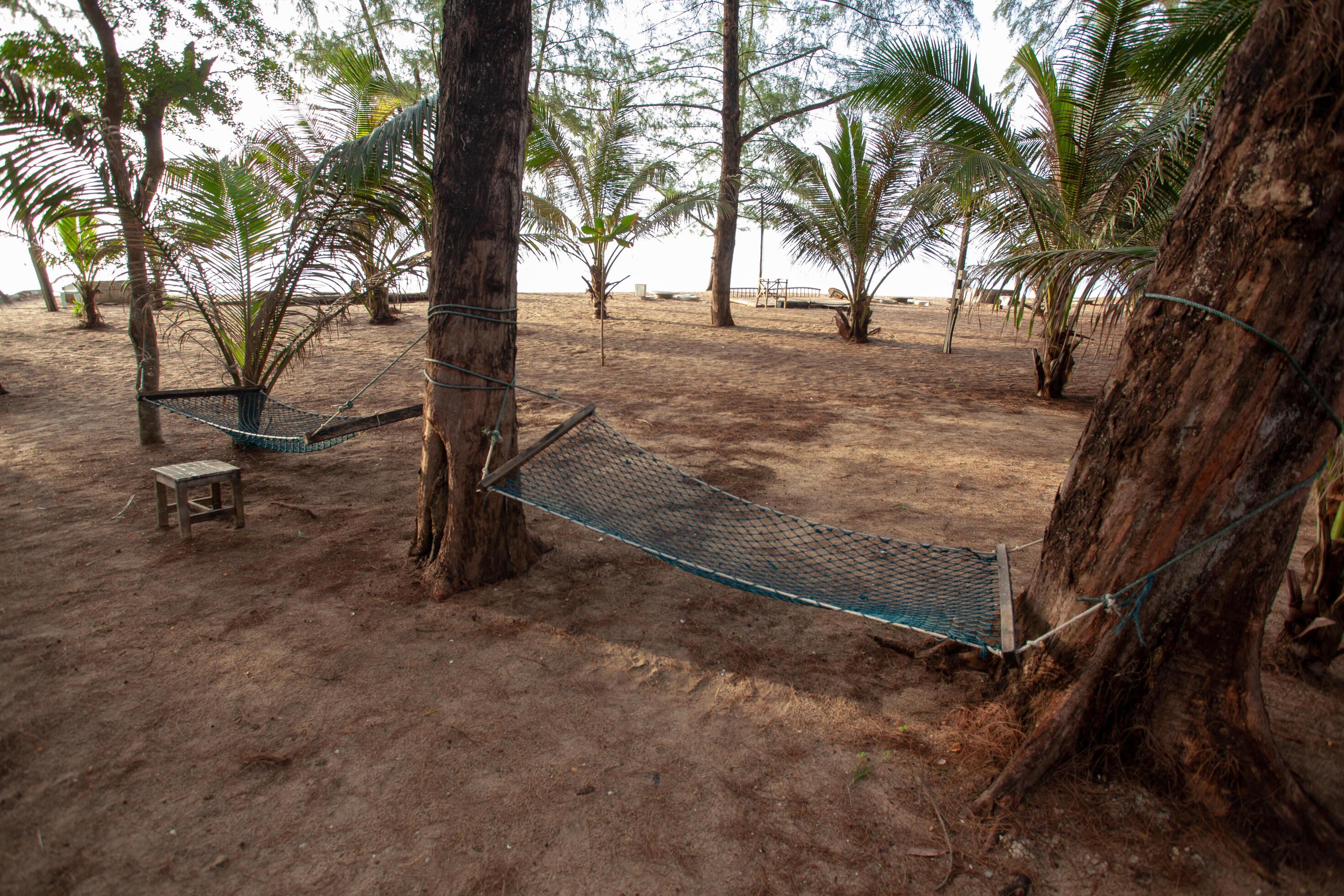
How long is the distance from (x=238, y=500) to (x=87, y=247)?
2.51 metres

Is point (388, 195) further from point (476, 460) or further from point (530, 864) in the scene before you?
point (530, 864)

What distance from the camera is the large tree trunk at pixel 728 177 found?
34.3 ft

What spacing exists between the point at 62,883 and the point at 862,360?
342 inches

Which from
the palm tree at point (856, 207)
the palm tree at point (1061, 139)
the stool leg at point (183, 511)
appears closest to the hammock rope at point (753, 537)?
the stool leg at point (183, 511)

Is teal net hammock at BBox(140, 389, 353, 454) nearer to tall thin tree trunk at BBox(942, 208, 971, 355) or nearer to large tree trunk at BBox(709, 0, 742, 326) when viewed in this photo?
large tree trunk at BBox(709, 0, 742, 326)

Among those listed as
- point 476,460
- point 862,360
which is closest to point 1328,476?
point 476,460

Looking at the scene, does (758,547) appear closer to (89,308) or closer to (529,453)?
(529,453)

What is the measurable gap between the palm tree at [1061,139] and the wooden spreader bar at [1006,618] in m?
3.64

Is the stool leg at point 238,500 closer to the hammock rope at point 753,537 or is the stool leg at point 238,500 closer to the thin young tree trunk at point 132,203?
the hammock rope at point 753,537

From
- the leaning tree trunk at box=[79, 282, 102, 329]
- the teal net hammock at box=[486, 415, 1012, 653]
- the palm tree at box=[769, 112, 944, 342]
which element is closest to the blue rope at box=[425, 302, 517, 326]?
the teal net hammock at box=[486, 415, 1012, 653]

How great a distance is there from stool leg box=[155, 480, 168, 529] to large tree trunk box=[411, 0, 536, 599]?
4.96 ft

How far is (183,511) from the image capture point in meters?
3.48

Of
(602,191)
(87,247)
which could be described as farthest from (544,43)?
(87,247)

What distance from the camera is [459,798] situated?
6.54 feet
